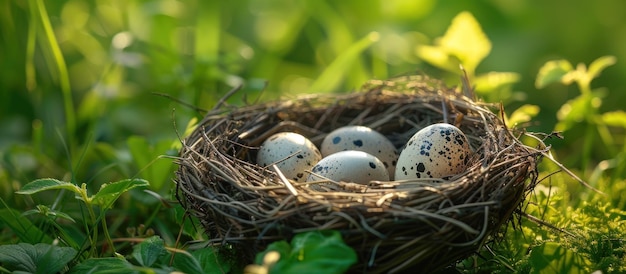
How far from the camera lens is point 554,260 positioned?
4.98 ft

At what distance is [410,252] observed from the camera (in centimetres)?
146

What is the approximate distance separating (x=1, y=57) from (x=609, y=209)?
8.07 feet

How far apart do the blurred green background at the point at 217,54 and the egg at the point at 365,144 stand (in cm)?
51

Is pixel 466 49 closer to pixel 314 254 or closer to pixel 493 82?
pixel 493 82

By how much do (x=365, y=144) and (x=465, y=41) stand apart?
58 centimetres

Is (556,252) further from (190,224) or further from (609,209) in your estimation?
(190,224)

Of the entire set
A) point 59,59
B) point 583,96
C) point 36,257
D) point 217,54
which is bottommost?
point 36,257

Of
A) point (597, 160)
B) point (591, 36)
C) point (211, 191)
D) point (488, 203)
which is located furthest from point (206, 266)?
point (591, 36)

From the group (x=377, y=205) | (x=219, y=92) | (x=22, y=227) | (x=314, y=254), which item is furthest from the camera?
(x=219, y=92)

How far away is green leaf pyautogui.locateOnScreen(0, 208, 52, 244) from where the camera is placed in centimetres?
188

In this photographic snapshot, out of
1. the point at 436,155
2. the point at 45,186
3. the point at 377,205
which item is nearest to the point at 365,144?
the point at 436,155

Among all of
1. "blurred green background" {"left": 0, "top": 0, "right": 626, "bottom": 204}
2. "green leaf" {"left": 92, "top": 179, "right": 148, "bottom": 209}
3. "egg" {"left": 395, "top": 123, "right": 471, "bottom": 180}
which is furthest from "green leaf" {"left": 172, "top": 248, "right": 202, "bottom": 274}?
"blurred green background" {"left": 0, "top": 0, "right": 626, "bottom": 204}

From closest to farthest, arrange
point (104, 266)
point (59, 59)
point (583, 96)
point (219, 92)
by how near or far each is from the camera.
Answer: point (104, 266), point (583, 96), point (59, 59), point (219, 92)

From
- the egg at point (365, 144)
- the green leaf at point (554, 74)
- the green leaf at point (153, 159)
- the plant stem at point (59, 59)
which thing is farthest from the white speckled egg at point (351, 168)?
the plant stem at point (59, 59)
